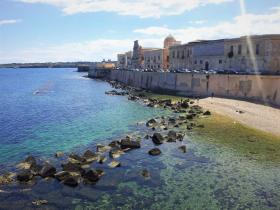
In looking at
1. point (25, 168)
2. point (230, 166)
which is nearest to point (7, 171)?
point (25, 168)

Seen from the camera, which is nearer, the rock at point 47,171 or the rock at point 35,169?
the rock at point 47,171

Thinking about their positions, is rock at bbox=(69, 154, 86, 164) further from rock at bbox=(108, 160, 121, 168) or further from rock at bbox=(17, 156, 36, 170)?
rock at bbox=(17, 156, 36, 170)

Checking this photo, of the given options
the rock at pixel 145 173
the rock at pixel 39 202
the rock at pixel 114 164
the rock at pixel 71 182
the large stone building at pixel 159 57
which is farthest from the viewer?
the large stone building at pixel 159 57

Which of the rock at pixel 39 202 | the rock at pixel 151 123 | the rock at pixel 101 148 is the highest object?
the rock at pixel 151 123

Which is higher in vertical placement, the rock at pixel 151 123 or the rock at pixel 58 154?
the rock at pixel 151 123

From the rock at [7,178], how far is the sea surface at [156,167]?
717mm

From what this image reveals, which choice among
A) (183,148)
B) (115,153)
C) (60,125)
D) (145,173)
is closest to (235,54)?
(60,125)

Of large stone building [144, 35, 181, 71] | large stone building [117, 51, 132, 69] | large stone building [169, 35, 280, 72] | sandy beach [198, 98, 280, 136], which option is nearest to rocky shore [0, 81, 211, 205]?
sandy beach [198, 98, 280, 136]

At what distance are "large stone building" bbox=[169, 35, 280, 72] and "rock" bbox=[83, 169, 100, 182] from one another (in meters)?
43.1

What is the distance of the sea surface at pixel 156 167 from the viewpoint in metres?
18.4

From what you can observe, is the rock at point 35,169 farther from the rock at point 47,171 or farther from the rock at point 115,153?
the rock at point 115,153

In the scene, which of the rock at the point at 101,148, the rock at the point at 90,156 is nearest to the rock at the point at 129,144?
the rock at the point at 101,148

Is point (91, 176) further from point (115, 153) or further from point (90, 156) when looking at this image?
point (115, 153)

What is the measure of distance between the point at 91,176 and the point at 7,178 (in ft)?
17.3
